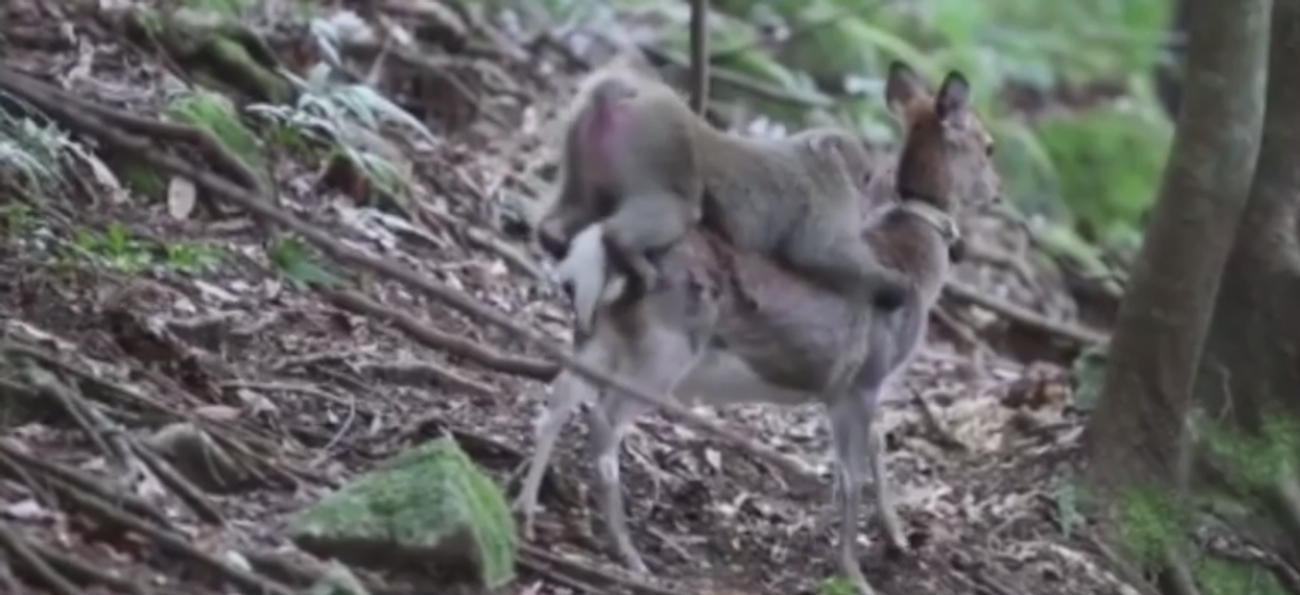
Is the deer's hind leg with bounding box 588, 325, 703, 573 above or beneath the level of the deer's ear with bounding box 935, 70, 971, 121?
beneath

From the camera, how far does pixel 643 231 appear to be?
21.9ft

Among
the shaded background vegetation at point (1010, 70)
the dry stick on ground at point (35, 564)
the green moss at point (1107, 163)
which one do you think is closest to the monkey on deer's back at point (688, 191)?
the dry stick on ground at point (35, 564)

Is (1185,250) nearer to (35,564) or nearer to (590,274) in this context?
Answer: (590,274)

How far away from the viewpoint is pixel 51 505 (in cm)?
583

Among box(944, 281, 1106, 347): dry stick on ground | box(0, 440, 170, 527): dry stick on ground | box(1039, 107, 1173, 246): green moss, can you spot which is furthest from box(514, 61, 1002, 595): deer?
box(1039, 107, 1173, 246): green moss

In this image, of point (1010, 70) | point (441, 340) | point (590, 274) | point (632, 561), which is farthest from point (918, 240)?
point (1010, 70)

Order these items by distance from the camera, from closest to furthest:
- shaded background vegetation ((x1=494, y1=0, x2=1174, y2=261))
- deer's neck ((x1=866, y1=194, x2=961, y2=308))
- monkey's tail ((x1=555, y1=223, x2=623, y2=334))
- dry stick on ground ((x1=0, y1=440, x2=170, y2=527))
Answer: dry stick on ground ((x1=0, y1=440, x2=170, y2=527)) → monkey's tail ((x1=555, y1=223, x2=623, y2=334)) → deer's neck ((x1=866, y1=194, x2=961, y2=308)) → shaded background vegetation ((x1=494, y1=0, x2=1174, y2=261))

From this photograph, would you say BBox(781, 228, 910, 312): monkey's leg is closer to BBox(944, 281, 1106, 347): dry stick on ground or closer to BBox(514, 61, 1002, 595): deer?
BBox(514, 61, 1002, 595): deer

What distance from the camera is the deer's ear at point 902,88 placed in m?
7.93

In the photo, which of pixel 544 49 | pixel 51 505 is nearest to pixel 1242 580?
pixel 51 505

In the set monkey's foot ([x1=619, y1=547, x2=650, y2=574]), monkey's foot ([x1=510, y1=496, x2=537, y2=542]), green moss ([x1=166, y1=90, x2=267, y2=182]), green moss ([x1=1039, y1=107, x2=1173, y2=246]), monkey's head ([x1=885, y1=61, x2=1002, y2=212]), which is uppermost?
monkey's head ([x1=885, y1=61, x2=1002, y2=212])

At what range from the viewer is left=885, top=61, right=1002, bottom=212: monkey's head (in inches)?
307

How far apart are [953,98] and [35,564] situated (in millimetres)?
3446

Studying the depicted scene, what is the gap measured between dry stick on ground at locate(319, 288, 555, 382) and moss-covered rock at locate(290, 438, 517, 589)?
0.31m
